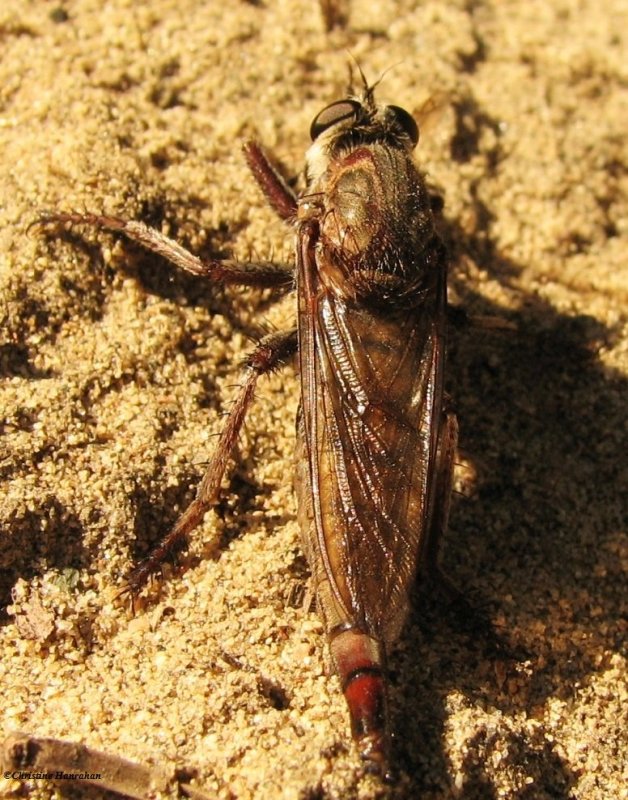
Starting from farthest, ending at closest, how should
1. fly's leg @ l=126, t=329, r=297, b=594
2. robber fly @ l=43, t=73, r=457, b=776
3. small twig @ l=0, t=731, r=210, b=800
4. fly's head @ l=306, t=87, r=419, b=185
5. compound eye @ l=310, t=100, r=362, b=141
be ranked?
compound eye @ l=310, t=100, r=362, b=141, fly's head @ l=306, t=87, r=419, b=185, fly's leg @ l=126, t=329, r=297, b=594, robber fly @ l=43, t=73, r=457, b=776, small twig @ l=0, t=731, r=210, b=800

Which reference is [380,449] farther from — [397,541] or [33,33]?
[33,33]

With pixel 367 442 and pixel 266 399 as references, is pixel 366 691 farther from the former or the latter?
pixel 266 399

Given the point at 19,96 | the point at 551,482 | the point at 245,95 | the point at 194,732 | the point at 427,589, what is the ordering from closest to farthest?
1. the point at 194,732
2. the point at 427,589
3. the point at 551,482
4. the point at 19,96
5. the point at 245,95

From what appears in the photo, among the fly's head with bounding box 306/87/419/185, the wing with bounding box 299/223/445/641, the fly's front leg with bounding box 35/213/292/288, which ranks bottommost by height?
the wing with bounding box 299/223/445/641

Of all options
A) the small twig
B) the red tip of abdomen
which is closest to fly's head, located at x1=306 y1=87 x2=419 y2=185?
the red tip of abdomen

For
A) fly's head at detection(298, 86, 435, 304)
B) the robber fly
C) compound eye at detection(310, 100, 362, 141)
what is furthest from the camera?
compound eye at detection(310, 100, 362, 141)

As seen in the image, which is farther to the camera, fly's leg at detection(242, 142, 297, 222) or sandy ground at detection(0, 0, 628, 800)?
fly's leg at detection(242, 142, 297, 222)

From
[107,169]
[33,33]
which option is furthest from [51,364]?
[33,33]

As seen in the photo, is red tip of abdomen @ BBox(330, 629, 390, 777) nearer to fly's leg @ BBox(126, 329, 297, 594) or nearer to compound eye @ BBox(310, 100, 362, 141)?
fly's leg @ BBox(126, 329, 297, 594)

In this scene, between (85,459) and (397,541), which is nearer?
(397,541)
